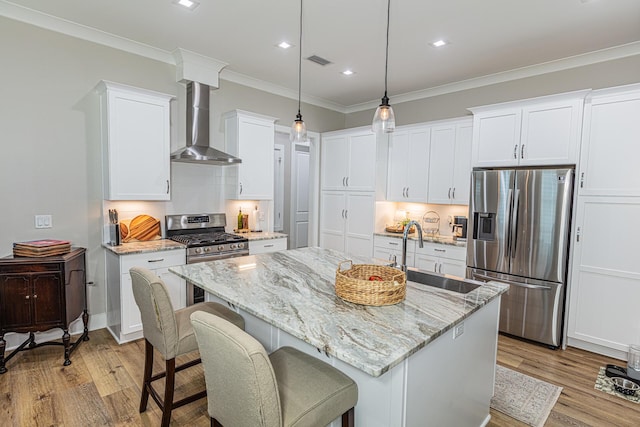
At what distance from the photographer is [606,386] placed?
279 cm

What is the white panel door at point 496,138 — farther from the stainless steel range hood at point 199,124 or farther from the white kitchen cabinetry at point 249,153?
the stainless steel range hood at point 199,124

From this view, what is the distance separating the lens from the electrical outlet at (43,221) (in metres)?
3.24

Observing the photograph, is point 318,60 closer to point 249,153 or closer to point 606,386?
point 249,153

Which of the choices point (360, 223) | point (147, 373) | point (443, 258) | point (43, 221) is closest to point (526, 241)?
point (443, 258)

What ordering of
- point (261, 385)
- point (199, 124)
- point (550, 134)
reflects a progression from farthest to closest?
point (199, 124), point (550, 134), point (261, 385)

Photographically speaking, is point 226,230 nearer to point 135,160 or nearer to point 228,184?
point 228,184

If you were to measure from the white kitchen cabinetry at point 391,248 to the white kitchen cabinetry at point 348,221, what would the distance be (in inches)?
4.3

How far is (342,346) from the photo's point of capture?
130 centimetres

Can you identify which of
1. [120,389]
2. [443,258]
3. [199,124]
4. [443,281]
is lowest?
[120,389]

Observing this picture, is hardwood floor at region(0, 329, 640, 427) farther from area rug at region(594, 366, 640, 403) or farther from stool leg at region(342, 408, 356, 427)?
stool leg at region(342, 408, 356, 427)

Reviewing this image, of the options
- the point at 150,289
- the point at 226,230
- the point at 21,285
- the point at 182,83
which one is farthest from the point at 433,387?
the point at 182,83

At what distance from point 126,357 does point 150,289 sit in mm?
1646

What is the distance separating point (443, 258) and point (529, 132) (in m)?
1.70

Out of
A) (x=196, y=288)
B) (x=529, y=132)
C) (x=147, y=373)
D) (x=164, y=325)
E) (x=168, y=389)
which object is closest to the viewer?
(x=164, y=325)
